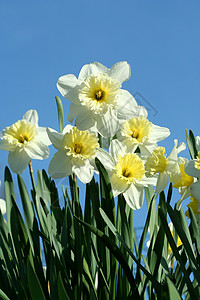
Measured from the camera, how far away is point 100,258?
1576mm

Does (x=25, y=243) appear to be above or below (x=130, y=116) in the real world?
below

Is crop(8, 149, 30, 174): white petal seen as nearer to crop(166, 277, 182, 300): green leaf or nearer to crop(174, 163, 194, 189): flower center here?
crop(174, 163, 194, 189): flower center

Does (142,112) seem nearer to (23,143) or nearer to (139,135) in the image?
(139,135)

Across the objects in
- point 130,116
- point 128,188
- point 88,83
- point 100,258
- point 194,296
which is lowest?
point 194,296

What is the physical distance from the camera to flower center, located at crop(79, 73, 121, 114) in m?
1.44

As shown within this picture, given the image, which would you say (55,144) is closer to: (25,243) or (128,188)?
(128,188)

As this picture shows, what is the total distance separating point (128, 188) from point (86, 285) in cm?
45

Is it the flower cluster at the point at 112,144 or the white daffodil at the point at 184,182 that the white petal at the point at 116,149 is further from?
the white daffodil at the point at 184,182

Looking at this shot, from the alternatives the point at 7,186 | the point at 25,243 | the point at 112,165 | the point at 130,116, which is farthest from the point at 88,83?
the point at 25,243

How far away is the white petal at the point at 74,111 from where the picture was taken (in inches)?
57.0

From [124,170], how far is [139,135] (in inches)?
6.8

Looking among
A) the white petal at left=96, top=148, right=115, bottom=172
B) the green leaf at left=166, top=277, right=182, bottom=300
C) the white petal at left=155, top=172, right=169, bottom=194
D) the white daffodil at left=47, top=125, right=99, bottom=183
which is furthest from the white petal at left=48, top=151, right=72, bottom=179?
the green leaf at left=166, top=277, right=182, bottom=300

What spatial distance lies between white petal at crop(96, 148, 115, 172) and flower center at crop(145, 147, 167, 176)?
17cm

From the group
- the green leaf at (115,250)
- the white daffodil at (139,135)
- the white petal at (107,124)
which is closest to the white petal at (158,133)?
the white daffodil at (139,135)
